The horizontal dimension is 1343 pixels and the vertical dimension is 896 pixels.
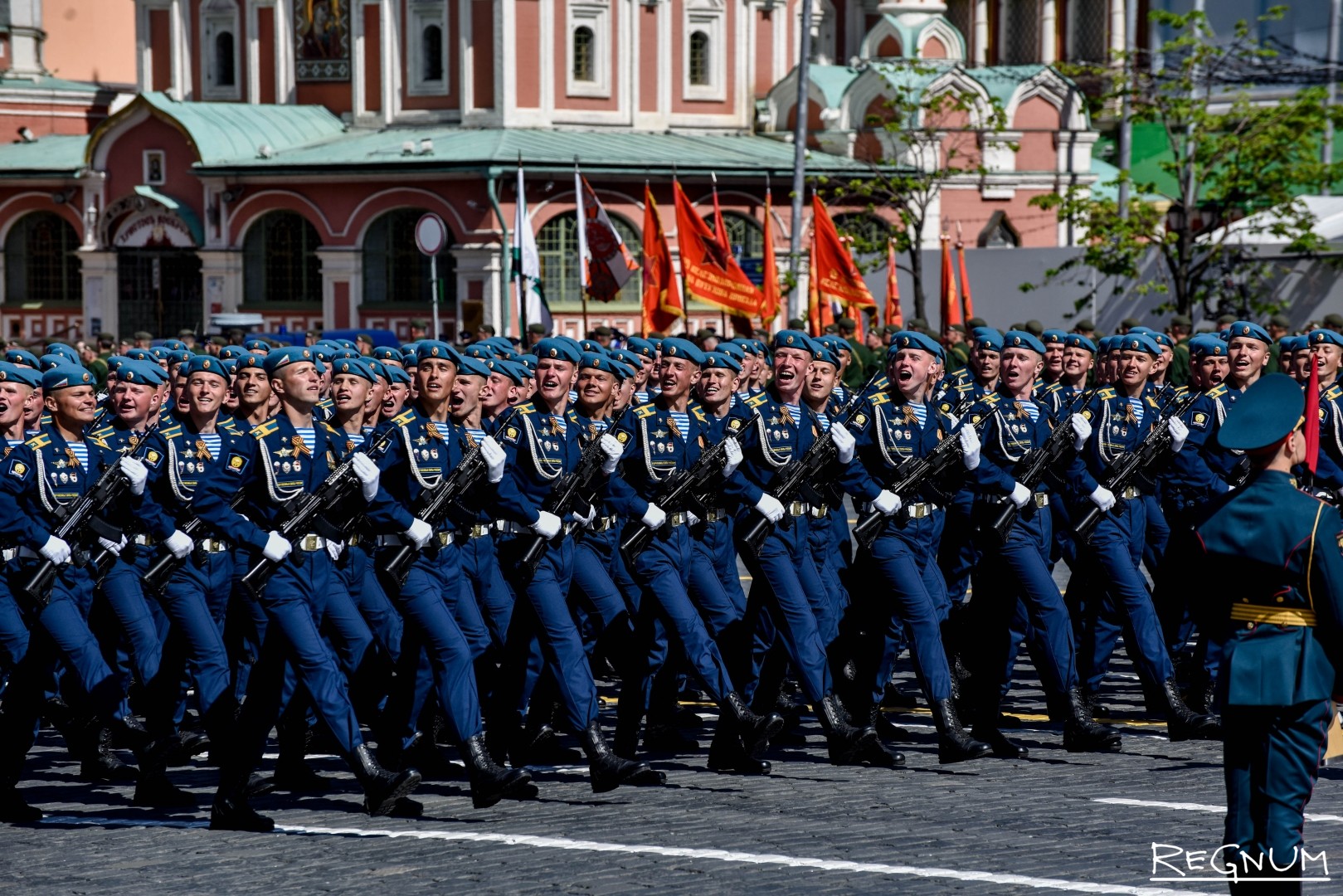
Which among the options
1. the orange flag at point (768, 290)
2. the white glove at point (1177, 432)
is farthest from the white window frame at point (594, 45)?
the white glove at point (1177, 432)

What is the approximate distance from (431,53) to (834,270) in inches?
931

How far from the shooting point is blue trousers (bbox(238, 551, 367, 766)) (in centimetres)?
911

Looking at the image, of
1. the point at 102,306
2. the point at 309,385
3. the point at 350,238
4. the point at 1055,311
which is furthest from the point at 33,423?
the point at 102,306

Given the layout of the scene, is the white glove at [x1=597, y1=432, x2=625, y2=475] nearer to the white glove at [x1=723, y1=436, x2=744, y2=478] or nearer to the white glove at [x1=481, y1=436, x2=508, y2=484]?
the white glove at [x1=723, y1=436, x2=744, y2=478]

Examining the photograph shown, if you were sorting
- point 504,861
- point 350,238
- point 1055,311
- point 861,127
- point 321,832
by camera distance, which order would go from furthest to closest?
point 861,127
point 350,238
point 1055,311
point 321,832
point 504,861

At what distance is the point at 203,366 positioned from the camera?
35.3ft

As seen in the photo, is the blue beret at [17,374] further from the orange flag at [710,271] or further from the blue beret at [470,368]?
the orange flag at [710,271]

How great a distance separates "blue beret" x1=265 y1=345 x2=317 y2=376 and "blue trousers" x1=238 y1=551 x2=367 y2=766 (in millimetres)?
974

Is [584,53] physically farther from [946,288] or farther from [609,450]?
[609,450]

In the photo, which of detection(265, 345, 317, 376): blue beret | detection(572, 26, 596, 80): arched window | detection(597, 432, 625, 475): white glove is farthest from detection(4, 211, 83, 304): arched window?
detection(597, 432, 625, 475): white glove

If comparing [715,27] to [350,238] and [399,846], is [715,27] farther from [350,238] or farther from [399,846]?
[399,846]

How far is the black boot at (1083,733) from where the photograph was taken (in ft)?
35.2

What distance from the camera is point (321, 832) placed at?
9.13m

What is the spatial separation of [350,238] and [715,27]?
10257 mm
